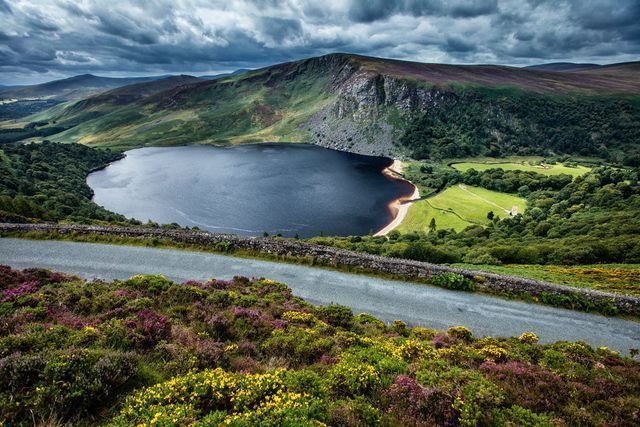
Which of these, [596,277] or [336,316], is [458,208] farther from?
[336,316]

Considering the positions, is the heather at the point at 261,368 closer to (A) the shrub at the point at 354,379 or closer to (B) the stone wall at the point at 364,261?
(A) the shrub at the point at 354,379

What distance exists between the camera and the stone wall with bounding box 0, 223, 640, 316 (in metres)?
21.5

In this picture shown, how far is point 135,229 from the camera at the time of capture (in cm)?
3064

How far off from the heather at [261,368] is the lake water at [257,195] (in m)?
80.7

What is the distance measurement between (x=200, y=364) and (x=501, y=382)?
10290 millimetres

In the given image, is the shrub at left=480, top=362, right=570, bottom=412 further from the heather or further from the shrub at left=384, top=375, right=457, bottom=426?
the shrub at left=384, top=375, right=457, bottom=426

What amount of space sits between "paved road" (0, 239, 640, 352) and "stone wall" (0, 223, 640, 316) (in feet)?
3.70

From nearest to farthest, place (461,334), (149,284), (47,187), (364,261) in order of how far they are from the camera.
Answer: (461,334) < (149,284) < (364,261) < (47,187)

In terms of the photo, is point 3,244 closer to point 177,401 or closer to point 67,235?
point 67,235

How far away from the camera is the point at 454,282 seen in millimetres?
23125

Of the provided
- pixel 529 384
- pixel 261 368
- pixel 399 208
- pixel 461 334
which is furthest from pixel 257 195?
pixel 529 384

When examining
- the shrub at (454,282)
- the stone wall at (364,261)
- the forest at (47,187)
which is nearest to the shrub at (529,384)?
the shrub at (454,282)

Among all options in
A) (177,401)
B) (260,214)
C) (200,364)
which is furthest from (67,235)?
(260,214)

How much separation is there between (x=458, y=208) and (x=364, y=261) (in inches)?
4027
